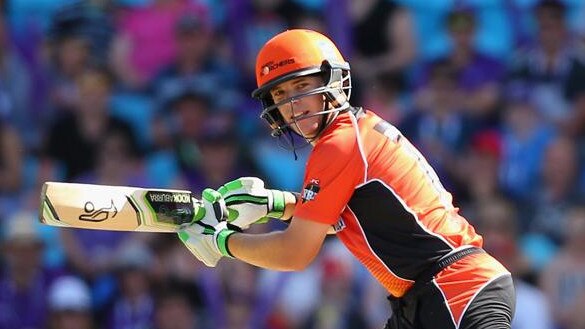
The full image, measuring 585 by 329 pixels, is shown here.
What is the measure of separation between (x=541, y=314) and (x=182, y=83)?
3.42m

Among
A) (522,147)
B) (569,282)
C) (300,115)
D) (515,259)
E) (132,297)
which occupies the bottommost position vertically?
(569,282)

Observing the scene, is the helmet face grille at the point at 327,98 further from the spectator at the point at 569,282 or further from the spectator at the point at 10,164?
the spectator at the point at 10,164

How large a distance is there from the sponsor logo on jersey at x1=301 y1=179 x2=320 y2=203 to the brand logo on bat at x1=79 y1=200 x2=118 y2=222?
0.87 meters

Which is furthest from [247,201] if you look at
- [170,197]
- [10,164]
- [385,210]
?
[10,164]

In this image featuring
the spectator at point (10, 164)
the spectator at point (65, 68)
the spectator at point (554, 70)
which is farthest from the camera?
the spectator at point (65, 68)

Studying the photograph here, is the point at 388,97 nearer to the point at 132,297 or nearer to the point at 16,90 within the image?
the point at 132,297

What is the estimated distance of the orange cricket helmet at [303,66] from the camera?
4844 mm

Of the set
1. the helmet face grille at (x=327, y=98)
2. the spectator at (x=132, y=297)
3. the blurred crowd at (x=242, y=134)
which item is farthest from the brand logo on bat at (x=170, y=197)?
the spectator at (x=132, y=297)

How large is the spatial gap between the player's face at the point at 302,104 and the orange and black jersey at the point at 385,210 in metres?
0.14

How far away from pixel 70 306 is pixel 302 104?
4.47m

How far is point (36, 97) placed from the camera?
10109mm

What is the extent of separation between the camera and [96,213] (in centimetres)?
506

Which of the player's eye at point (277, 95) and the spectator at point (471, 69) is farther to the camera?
the spectator at point (471, 69)

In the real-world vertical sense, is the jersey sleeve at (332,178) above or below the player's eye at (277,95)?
below
